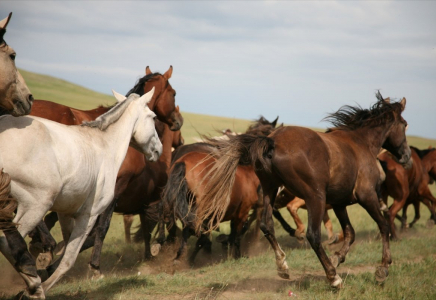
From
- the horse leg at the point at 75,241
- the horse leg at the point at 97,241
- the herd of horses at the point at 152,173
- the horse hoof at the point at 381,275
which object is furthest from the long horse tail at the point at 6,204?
the horse hoof at the point at 381,275

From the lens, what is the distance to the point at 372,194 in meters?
6.82

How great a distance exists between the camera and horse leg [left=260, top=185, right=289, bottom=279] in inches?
245

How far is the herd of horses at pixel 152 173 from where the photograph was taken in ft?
12.7

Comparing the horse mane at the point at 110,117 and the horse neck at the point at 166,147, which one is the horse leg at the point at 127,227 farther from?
the horse mane at the point at 110,117

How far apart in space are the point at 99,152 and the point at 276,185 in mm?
2640

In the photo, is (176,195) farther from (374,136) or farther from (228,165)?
(374,136)

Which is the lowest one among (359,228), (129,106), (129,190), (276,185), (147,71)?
(359,228)

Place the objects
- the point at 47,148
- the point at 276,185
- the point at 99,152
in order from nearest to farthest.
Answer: the point at 47,148, the point at 99,152, the point at 276,185

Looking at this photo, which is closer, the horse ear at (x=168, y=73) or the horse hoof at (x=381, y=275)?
the horse hoof at (x=381, y=275)

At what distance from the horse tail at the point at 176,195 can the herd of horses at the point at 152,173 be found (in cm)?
2

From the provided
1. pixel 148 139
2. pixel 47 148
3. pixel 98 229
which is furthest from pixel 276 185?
pixel 47 148

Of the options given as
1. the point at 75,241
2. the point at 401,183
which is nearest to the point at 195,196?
the point at 75,241

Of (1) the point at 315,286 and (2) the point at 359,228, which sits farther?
(2) the point at 359,228

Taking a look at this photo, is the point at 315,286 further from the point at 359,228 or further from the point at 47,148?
the point at 359,228
